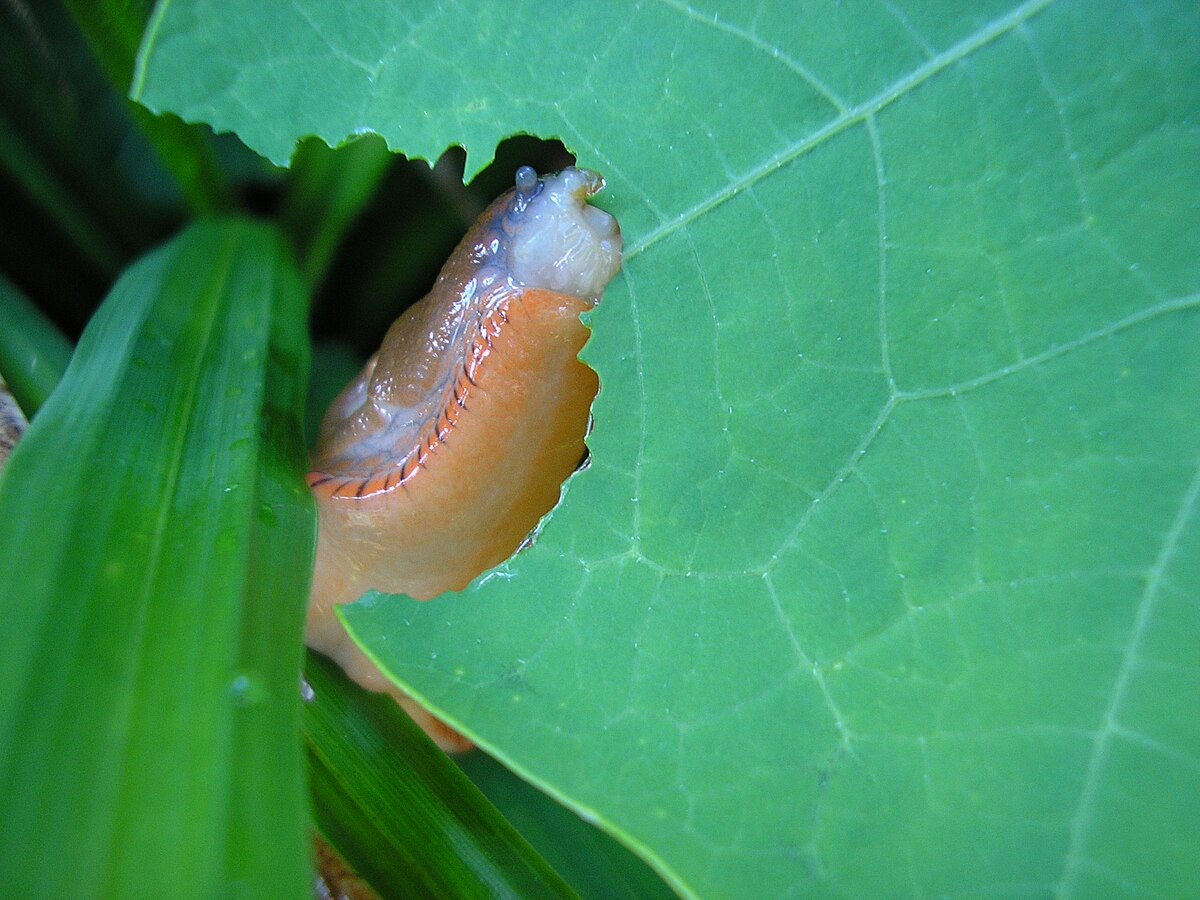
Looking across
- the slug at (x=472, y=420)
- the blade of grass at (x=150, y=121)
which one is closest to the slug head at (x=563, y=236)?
the slug at (x=472, y=420)

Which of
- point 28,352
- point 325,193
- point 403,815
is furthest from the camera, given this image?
point 325,193

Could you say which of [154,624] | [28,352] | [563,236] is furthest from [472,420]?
[28,352]

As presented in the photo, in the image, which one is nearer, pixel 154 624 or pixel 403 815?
pixel 154 624

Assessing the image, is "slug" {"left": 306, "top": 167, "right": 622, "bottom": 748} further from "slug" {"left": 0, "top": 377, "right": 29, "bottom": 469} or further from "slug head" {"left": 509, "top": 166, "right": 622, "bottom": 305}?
"slug" {"left": 0, "top": 377, "right": 29, "bottom": 469}

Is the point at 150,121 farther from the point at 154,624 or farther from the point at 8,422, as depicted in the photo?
the point at 154,624

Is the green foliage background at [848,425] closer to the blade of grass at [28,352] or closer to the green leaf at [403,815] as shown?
the green leaf at [403,815]

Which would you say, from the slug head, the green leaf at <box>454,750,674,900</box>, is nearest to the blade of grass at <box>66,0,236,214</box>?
the slug head

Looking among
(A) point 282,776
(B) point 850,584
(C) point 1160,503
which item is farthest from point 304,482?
(C) point 1160,503
